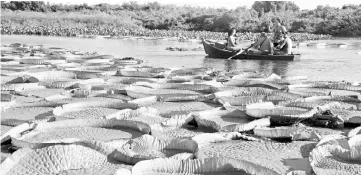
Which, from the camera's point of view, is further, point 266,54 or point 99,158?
point 266,54

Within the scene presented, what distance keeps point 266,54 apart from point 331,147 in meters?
8.80

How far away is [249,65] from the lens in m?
11.1

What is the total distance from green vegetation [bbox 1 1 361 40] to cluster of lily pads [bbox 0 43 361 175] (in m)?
17.7

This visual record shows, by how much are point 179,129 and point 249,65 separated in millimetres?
7573

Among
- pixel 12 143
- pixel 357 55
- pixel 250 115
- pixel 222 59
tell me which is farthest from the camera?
pixel 357 55

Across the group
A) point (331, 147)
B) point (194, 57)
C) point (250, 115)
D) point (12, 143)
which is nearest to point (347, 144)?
point (331, 147)

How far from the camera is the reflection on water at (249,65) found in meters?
10.4

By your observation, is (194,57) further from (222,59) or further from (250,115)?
(250,115)

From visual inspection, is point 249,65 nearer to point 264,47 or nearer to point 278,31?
point 264,47

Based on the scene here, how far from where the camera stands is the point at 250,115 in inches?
161

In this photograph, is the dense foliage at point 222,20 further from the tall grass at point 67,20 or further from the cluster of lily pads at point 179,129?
the cluster of lily pads at point 179,129

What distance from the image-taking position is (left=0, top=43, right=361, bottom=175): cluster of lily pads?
2.70 metres

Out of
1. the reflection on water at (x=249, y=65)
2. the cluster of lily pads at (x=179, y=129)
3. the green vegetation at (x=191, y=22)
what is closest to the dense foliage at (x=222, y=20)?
the green vegetation at (x=191, y=22)

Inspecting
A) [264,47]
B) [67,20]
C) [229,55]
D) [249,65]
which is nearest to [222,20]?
[67,20]
